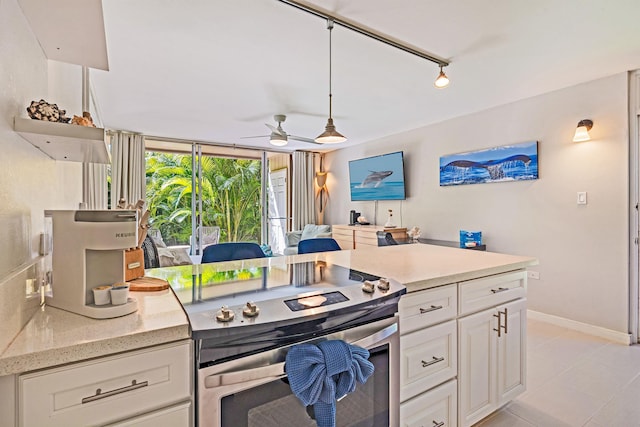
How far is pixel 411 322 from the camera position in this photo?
141cm

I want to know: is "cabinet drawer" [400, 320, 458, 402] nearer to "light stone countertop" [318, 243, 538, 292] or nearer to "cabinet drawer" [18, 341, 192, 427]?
Answer: "light stone countertop" [318, 243, 538, 292]

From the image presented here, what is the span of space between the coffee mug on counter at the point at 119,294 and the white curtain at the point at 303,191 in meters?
5.47

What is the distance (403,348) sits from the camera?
4.55 ft

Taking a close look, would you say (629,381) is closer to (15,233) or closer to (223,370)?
(223,370)

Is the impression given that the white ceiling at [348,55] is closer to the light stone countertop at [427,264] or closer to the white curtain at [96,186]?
the white curtain at [96,186]

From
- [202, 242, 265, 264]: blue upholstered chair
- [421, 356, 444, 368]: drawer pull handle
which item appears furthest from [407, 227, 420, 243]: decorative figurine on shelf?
[421, 356, 444, 368]: drawer pull handle

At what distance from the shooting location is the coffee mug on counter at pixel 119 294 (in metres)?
1.00

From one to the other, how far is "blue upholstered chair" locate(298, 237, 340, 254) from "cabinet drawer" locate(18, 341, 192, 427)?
5.23 ft

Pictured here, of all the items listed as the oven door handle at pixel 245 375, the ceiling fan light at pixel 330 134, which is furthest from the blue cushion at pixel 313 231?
the oven door handle at pixel 245 375

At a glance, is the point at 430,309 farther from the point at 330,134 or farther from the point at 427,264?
the point at 330,134

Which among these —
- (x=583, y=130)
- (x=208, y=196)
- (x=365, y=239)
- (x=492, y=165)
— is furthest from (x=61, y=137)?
(x=208, y=196)

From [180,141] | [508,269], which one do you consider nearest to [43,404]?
[508,269]

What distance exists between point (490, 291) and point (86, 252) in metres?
1.81

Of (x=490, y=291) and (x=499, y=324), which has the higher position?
(x=490, y=291)
